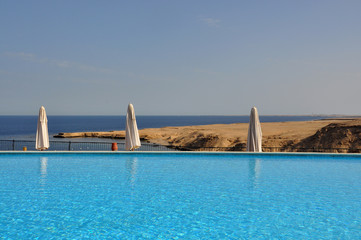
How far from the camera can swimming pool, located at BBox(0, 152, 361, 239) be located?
23.2 feet

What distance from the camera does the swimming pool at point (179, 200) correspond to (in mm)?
7074

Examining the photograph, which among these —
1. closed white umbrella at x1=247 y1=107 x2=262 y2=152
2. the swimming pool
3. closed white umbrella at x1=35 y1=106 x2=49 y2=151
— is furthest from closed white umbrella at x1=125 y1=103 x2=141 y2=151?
closed white umbrella at x1=247 y1=107 x2=262 y2=152

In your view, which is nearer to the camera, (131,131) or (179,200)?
(179,200)

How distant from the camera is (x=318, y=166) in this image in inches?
619

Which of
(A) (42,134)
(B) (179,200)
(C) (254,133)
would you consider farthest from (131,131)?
(B) (179,200)

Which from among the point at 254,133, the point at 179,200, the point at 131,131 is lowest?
the point at 179,200

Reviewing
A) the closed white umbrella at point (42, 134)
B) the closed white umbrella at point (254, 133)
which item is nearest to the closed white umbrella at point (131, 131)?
the closed white umbrella at point (42, 134)

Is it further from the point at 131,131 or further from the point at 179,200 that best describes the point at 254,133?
the point at 179,200

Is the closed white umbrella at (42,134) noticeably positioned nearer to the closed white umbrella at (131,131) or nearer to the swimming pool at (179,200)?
the swimming pool at (179,200)

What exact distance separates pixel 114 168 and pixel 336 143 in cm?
2969

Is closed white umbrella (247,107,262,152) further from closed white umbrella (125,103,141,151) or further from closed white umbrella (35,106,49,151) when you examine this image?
closed white umbrella (35,106,49,151)

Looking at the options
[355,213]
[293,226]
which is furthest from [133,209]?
[355,213]

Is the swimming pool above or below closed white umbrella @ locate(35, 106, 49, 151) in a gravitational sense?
below

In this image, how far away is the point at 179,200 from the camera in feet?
30.9
